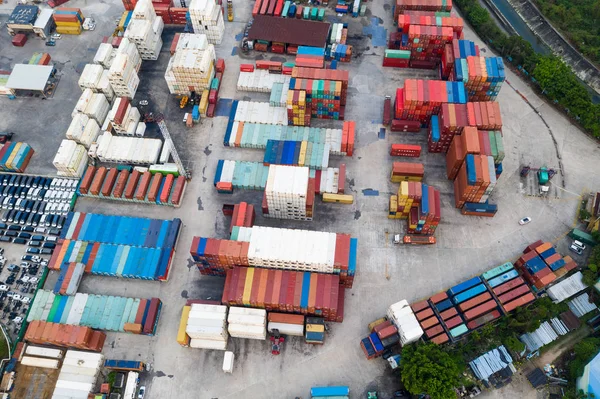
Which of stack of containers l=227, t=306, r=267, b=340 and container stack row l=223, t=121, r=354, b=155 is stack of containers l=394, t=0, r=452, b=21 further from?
stack of containers l=227, t=306, r=267, b=340

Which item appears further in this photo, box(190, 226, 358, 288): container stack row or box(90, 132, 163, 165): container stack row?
box(90, 132, 163, 165): container stack row

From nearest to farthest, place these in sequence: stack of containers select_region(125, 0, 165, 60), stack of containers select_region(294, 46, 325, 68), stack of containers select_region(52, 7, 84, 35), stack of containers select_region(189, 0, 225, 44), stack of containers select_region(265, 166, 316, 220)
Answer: stack of containers select_region(265, 166, 316, 220) → stack of containers select_region(294, 46, 325, 68) → stack of containers select_region(125, 0, 165, 60) → stack of containers select_region(189, 0, 225, 44) → stack of containers select_region(52, 7, 84, 35)

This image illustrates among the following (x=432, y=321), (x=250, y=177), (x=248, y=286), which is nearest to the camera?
(x=248, y=286)

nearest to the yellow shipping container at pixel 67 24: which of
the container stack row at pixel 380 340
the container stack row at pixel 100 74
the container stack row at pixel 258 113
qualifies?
the container stack row at pixel 100 74

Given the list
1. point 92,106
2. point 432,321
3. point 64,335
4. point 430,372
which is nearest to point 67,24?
point 92,106

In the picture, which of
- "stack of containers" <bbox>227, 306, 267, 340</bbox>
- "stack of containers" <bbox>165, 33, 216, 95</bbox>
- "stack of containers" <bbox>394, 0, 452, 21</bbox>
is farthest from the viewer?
"stack of containers" <bbox>394, 0, 452, 21</bbox>

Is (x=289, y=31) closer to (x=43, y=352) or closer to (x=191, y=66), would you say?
(x=191, y=66)

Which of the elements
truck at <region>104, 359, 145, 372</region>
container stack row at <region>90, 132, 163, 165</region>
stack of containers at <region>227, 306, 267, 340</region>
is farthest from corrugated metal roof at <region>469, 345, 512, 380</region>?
container stack row at <region>90, 132, 163, 165</region>

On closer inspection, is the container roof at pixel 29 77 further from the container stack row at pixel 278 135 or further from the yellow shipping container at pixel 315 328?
the yellow shipping container at pixel 315 328

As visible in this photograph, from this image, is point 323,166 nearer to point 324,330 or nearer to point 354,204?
point 354,204
